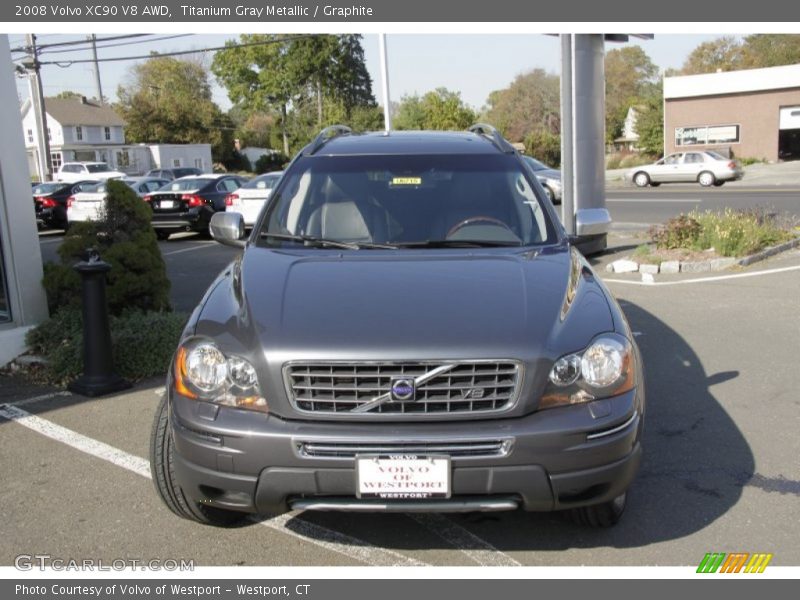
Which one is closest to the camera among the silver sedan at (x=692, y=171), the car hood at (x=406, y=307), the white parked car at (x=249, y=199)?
the car hood at (x=406, y=307)

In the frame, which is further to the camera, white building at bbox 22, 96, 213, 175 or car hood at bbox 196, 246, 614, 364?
white building at bbox 22, 96, 213, 175

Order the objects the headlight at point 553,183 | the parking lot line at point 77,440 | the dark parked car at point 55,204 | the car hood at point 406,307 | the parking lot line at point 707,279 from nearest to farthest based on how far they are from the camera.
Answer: the car hood at point 406,307 < the parking lot line at point 77,440 < the parking lot line at point 707,279 < the dark parked car at point 55,204 < the headlight at point 553,183

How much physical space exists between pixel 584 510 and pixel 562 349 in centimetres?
87

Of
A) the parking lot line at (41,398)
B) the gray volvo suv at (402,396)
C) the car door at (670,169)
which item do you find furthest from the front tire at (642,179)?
the gray volvo suv at (402,396)

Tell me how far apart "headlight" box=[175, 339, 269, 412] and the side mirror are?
1592 millimetres

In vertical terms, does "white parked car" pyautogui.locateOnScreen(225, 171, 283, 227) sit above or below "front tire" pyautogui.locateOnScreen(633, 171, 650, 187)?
above

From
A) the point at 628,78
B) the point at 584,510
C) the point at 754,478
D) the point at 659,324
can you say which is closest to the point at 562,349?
the point at 584,510

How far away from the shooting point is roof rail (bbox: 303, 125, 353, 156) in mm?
5279

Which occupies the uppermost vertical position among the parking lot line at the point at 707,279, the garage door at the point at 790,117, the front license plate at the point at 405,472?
the garage door at the point at 790,117

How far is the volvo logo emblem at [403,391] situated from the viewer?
320 cm

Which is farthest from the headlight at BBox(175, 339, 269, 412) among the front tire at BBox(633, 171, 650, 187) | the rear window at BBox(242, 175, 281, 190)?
the front tire at BBox(633, 171, 650, 187)

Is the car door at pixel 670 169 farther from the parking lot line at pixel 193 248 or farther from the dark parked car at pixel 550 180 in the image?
the parking lot line at pixel 193 248

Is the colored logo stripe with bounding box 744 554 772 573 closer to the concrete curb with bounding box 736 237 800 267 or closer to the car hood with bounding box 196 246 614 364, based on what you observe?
the car hood with bounding box 196 246 614 364

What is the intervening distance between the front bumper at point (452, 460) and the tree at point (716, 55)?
82.3 m
